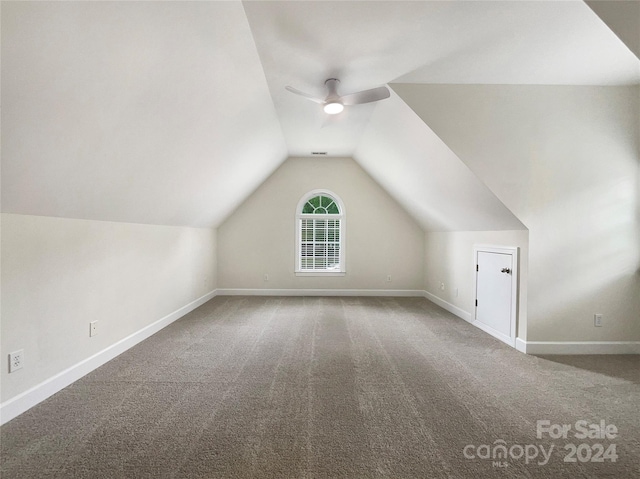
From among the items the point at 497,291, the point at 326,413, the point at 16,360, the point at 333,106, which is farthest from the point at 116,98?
the point at 497,291

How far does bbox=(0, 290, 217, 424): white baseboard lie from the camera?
6.05 feet

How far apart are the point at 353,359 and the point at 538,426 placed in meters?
1.40

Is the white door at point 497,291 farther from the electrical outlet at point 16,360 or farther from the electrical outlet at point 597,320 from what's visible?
the electrical outlet at point 16,360

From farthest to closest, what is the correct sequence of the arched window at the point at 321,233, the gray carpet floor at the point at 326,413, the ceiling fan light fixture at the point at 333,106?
the arched window at the point at 321,233 → the ceiling fan light fixture at the point at 333,106 → the gray carpet floor at the point at 326,413

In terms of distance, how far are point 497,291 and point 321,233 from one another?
3.25 m

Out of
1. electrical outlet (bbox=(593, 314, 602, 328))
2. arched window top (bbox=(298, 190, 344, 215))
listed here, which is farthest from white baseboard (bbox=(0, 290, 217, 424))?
electrical outlet (bbox=(593, 314, 602, 328))

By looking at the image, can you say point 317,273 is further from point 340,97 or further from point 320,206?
point 340,97

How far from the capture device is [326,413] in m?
1.92

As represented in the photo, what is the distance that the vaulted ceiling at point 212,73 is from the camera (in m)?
1.46

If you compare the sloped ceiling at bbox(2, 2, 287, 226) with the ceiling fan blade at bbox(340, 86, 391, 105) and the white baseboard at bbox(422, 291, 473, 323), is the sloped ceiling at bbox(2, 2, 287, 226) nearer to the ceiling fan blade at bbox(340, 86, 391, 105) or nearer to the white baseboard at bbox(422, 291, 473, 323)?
the ceiling fan blade at bbox(340, 86, 391, 105)

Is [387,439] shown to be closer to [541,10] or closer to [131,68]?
[131,68]

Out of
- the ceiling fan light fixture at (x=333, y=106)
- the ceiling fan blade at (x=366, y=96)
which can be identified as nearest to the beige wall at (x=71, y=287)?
the ceiling fan light fixture at (x=333, y=106)

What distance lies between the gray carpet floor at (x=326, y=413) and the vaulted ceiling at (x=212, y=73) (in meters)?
1.37

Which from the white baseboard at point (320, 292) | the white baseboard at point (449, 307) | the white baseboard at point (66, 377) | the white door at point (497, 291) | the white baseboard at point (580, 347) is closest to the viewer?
the white baseboard at point (66, 377)
